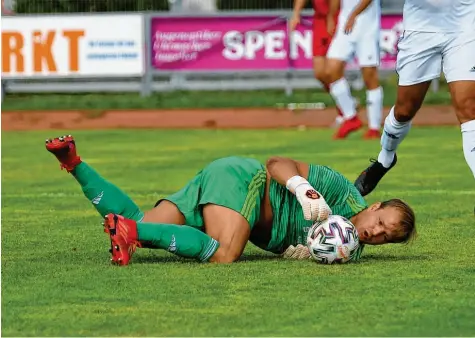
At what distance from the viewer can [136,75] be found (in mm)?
26078

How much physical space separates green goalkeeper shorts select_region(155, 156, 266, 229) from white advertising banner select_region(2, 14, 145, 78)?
17.4m

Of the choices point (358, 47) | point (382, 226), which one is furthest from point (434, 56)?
point (358, 47)

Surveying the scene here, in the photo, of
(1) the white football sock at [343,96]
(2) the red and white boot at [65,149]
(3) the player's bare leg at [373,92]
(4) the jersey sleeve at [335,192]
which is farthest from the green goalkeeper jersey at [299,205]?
(1) the white football sock at [343,96]

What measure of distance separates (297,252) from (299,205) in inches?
12.5

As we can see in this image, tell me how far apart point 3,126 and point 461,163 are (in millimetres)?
10078

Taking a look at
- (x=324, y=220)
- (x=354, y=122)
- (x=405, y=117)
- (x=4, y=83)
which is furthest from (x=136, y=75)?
(x=324, y=220)

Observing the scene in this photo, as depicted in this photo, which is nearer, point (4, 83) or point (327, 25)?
point (327, 25)

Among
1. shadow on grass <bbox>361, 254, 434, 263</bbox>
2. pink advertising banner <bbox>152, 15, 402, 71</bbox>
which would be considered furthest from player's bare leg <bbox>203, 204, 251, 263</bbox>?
pink advertising banner <bbox>152, 15, 402, 71</bbox>

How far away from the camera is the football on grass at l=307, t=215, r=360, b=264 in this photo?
8.15m

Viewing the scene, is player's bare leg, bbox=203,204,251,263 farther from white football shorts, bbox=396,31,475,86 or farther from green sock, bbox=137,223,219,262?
white football shorts, bbox=396,31,475,86

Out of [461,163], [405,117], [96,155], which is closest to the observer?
[405,117]

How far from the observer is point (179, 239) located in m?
8.16

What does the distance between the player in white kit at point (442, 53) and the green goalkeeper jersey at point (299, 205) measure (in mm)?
944

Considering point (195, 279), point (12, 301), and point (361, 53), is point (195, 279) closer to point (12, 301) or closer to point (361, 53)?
point (12, 301)
